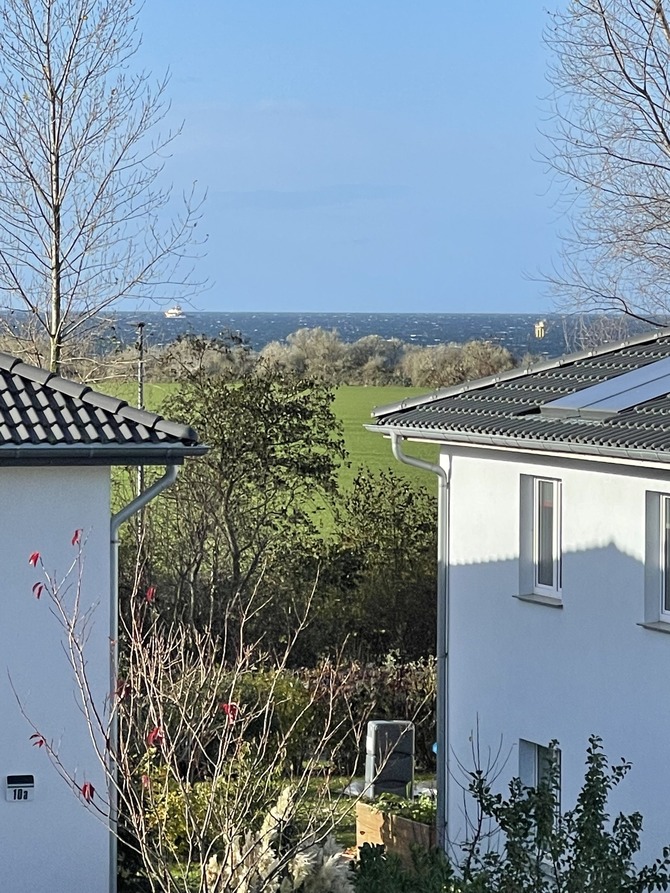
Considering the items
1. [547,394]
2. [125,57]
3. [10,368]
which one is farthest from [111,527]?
[125,57]

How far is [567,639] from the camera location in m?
14.2

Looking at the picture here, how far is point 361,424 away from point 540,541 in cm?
1525

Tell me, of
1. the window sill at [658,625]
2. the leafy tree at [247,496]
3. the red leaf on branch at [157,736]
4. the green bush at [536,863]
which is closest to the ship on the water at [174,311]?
the leafy tree at [247,496]

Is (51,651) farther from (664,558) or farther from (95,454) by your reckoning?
(664,558)

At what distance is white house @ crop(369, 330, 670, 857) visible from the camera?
1301 cm

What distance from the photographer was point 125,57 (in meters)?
21.9

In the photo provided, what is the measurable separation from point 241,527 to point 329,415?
94.8 inches

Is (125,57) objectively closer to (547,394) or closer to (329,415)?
(329,415)

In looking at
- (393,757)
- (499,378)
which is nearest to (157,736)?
(499,378)

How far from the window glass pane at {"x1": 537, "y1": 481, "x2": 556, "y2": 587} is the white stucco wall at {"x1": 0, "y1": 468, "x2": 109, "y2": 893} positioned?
4843 millimetres

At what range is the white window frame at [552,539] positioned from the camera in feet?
47.9

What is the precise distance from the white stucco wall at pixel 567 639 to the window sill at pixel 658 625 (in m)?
0.07

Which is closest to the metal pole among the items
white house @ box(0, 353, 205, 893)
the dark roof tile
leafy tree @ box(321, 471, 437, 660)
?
leafy tree @ box(321, 471, 437, 660)

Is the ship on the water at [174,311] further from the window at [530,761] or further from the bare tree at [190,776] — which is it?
the window at [530,761]
